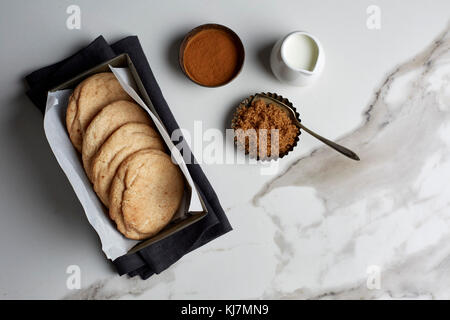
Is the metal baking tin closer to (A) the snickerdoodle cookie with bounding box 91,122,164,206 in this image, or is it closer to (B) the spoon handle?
(A) the snickerdoodle cookie with bounding box 91,122,164,206

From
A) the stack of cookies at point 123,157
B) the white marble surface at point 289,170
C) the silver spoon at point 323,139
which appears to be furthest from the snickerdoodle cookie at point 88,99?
the silver spoon at point 323,139

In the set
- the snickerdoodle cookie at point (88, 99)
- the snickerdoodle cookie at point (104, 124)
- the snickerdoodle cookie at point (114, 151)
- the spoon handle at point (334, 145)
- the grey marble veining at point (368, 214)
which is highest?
the snickerdoodle cookie at point (88, 99)

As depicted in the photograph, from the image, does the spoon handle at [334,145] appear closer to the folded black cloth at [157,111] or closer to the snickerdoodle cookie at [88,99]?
the folded black cloth at [157,111]

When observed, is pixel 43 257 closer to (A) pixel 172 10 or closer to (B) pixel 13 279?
(B) pixel 13 279

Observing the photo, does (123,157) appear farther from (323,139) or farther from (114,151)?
(323,139)

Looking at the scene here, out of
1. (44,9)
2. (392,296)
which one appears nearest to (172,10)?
(44,9)

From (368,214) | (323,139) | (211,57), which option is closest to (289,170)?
(323,139)
